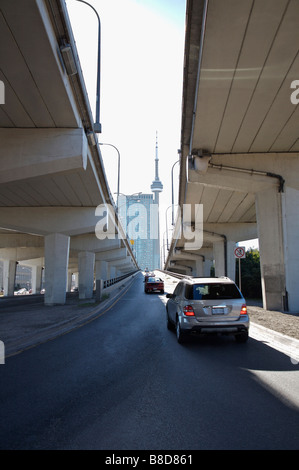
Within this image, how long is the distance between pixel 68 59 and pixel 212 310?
7.42 metres

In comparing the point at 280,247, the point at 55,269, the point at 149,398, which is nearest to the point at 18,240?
the point at 55,269

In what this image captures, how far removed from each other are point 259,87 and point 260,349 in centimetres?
800

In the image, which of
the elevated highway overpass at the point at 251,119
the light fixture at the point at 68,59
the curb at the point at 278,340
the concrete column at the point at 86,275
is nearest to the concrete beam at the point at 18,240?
the concrete column at the point at 86,275

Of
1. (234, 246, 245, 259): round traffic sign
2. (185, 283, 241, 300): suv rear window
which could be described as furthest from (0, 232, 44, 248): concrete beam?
(185, 283, 241, 300): suv rear window

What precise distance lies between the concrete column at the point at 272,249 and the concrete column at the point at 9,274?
3743 cm

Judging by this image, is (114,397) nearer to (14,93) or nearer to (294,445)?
(294,445)

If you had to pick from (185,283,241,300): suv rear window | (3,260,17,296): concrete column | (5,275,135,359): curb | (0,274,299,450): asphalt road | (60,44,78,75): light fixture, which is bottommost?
(0,274,299,450): asphalt road

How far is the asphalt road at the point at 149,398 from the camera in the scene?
3.39m

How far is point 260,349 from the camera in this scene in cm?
782

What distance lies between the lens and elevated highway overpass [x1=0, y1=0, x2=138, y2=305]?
7.29m

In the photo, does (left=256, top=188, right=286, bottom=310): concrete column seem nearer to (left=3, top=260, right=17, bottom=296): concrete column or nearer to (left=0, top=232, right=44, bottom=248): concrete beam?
(left=0, top=232, right=44, bottom=248): concrete beam

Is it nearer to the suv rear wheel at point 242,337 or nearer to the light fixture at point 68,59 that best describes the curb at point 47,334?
the suv rear wheel at point 242,337

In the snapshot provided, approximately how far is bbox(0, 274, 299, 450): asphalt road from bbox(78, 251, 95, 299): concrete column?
25.1 metres

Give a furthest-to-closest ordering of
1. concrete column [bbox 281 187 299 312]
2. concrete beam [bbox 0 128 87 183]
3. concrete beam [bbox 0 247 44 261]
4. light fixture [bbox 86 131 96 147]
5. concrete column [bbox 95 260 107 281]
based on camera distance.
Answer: concrete column [bbox 95 260 107 281], concrete beam [bbox 0 247 44 261], concrete column [bbox 281 187 299 312], light fixture [bbox 86 131 96 147], concrete beam [bbox 0 128 87 183]
